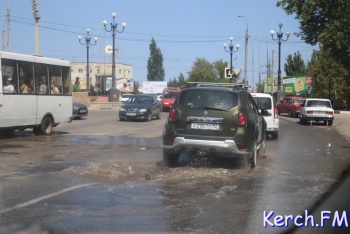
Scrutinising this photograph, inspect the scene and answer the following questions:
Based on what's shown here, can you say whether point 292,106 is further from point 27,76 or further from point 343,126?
point 27,76

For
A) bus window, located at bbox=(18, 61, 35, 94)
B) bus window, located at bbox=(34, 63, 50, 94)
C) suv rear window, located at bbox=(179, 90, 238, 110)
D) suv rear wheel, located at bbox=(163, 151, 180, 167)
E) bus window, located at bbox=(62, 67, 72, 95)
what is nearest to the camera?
suv rear window, located at bbox=(179, 90, 238, 110)

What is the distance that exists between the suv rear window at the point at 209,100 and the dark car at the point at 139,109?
17094 millimetres

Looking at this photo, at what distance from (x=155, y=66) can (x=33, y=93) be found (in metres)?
88.9

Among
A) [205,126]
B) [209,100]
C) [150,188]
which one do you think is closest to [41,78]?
[209,100]

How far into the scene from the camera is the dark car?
1062 inches

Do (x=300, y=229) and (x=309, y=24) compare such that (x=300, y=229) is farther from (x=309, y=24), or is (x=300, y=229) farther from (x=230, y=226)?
(x=309, y=24)

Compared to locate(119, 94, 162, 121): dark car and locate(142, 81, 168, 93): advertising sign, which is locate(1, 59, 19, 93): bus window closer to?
locate(119, 94, 162, 121): dark car

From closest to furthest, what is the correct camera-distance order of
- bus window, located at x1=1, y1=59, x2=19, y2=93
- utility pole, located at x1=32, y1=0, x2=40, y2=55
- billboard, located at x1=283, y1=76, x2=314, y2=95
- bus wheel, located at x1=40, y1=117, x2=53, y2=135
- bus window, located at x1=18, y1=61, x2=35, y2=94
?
1. bus window, located at x1=1, y1=59, x2=19, y2=93
2. bus window, located at x1=18, y1=61, x2=35, y2=94
3. bus wheel, located at x1=40, y1=117, x2=53, y2=135
4. utility pole, located at x1=32, y1=0, x2=40, y2=55
5. billboard, located at x1=283, y1=76, x2=314, y2=95

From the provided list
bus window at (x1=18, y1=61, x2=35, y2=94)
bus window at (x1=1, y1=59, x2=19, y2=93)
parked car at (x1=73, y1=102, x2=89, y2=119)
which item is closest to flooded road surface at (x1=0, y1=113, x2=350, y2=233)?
bus window at (x1=1, y1=59, x2=19, y2=93)

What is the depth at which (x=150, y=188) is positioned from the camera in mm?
7992

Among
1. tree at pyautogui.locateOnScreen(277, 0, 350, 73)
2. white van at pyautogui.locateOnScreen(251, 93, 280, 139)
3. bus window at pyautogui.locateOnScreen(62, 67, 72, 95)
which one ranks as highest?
tree at pyautogui.locateOnScreen(277, 0, 350, 73)

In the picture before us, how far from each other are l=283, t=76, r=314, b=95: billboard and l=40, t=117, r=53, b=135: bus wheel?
51.0 meters

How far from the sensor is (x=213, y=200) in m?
7.08

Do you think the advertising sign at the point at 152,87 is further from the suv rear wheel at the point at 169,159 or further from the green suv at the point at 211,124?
the green suv at the point at 211,124
